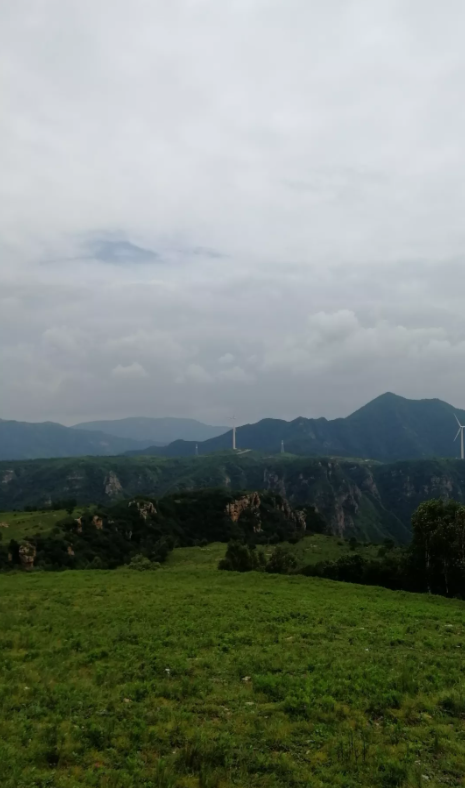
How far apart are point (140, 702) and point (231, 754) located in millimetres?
4477

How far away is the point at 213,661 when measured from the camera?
20141 millimetres

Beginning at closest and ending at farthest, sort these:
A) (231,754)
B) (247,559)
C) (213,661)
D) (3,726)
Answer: (231,754) < (3,726) < (213,661) < (247,559)

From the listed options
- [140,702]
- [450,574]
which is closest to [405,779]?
[140,702]

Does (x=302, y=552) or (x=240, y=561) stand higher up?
(x=240, y=561)

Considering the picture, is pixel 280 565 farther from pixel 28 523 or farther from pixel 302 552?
pixel 28 523

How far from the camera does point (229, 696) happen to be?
54.6 feet

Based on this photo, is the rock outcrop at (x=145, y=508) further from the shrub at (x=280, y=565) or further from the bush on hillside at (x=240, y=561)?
the shrub at (x=280, y=565)

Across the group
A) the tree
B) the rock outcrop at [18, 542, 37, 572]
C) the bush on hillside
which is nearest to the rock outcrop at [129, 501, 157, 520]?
the rock outcrop at [18, 542, 37, 572]

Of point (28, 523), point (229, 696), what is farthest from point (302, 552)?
point (229, 696)

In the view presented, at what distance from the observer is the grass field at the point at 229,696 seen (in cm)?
1227

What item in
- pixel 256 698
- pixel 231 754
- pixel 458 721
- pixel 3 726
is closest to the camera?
pixel 231 754

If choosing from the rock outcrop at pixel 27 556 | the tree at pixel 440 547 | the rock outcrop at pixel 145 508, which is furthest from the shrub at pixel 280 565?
the rock outcrop at pixel 145 508

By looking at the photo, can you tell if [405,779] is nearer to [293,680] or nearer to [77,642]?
[293,680]

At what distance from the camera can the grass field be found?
1227 cm
